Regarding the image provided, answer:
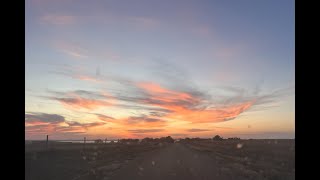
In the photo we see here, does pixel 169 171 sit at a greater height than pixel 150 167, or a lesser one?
greater

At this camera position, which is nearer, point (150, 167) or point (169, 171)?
point (169, 171)

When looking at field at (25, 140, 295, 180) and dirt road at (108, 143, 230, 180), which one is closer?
dirt road at (108, 143, 230, 180)

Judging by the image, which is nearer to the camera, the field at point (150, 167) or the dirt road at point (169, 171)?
the dirt road at point (169, 171)
